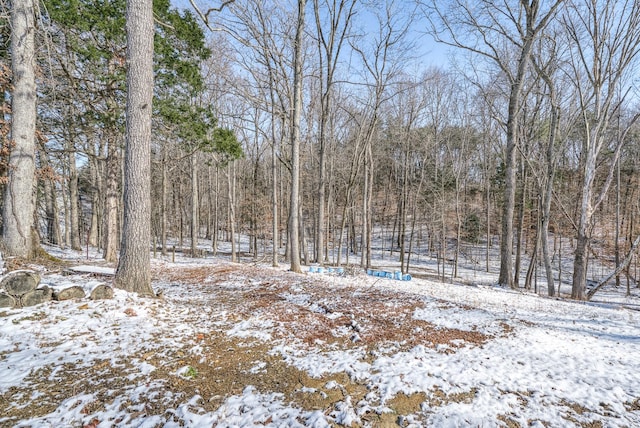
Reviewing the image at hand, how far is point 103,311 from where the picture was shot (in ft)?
14.0

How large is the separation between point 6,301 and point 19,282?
10.9 inches

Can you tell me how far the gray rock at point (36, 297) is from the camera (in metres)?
4.21

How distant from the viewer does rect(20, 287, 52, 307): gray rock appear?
13.8 feet

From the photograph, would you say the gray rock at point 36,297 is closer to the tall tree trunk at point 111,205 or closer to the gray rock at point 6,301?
the gray rock at point 6,301

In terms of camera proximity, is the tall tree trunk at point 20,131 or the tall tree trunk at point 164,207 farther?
the tall tree trunk at point 164,207

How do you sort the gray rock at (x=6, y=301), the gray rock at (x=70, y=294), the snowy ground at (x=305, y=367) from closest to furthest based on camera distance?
the snowy ground at (x=305, y=367) → the gray rock at (x=6, y=301) → the gray rock at (x=70, y=294)

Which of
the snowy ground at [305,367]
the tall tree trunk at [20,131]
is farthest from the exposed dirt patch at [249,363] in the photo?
the tall tree trunk at [20,131]

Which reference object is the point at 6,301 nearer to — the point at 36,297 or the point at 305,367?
the point at 36,297

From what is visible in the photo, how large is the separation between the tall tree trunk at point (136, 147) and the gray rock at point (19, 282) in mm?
1016

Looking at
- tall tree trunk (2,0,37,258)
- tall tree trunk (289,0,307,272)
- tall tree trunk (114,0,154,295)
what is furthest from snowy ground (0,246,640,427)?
tall tree trunk (289,0,307,272)

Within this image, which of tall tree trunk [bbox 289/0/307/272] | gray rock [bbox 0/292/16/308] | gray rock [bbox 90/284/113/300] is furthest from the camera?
tall tree trunk [bbox 289/0/307/272]

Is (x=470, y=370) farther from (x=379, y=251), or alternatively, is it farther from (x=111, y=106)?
(x=379, y=251)

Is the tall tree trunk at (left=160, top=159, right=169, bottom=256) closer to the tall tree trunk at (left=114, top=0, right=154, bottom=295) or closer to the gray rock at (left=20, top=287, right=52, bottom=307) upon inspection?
the tall tree trunk at (left=114, top=0, right=154, bottom=295)

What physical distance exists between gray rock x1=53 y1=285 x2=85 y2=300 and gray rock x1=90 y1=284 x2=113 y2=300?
0.22 metres
